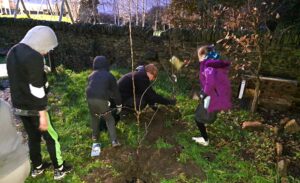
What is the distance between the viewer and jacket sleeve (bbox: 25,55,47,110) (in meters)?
3.07

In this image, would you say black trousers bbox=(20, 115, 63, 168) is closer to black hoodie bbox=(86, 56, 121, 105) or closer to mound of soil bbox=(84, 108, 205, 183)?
mound of soil bbox=(84, 108, 205, 183)

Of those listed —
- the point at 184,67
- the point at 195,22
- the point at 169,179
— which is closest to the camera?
the point at 169,179

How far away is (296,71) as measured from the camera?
6023 mm

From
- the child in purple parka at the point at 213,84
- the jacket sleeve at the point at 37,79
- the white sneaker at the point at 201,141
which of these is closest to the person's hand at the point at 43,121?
the jacket sleeve at the point at 37,79

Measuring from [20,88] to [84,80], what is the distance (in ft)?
13.1

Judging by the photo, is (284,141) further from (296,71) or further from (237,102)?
(296,71)

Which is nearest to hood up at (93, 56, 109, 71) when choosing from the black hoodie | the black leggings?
the black hoodie

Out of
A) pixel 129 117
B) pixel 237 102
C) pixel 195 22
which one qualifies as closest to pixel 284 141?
pixel 237 102

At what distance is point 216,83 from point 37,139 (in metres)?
2.65

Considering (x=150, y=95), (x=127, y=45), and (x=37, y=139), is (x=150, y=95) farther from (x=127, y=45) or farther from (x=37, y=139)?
(x=127, y=45)

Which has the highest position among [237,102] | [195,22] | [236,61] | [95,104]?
[195,22]

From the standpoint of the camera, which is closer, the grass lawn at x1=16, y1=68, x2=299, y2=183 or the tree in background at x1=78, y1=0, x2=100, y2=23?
the grass lawn at x1=16, y1=68, x2=299, y2=183

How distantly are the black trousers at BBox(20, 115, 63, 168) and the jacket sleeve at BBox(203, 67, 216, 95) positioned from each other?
2250 millimetres

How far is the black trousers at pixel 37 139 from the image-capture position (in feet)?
11.4
